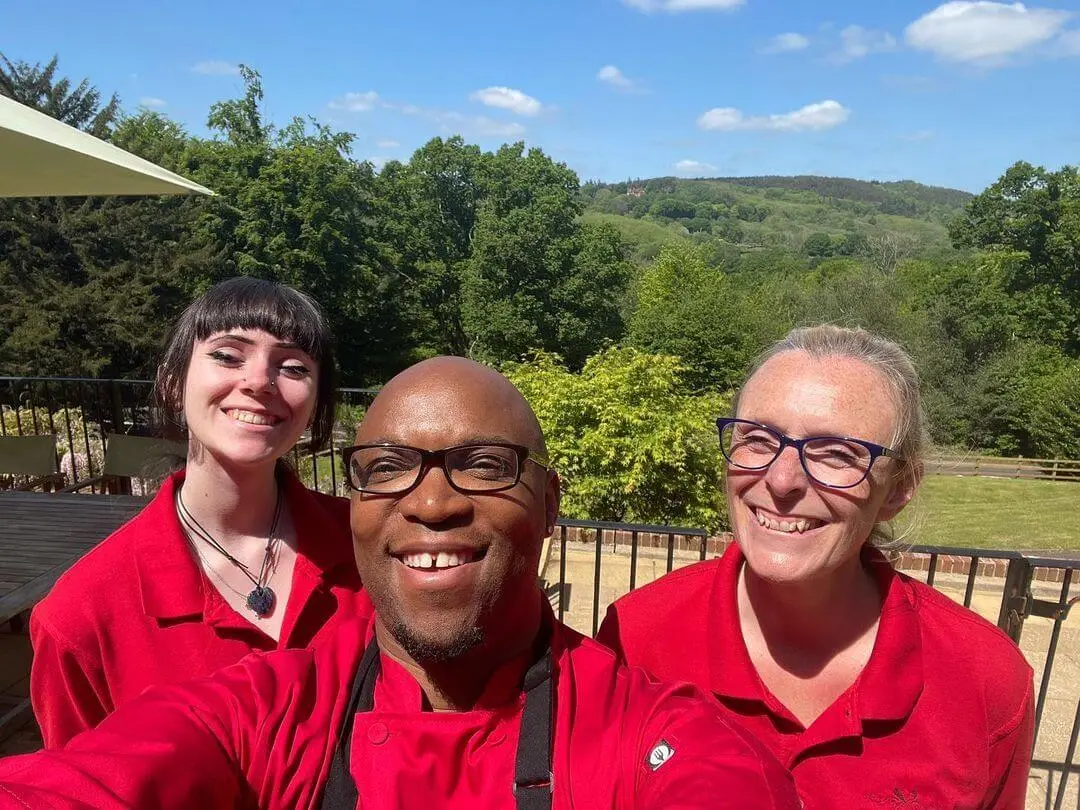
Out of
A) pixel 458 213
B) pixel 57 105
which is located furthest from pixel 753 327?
pixel 57 105

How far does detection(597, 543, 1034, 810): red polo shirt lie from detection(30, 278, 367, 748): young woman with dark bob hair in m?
0.86

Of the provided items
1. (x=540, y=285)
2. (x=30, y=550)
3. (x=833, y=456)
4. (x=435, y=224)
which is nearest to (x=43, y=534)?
(x=30, y=550)

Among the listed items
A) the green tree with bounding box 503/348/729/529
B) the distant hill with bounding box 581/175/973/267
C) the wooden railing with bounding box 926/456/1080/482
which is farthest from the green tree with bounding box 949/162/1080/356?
the distant hill with bounding box 581/175/973/267

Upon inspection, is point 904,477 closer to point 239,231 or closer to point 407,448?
point 407,448

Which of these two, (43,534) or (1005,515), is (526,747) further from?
(1005,515)

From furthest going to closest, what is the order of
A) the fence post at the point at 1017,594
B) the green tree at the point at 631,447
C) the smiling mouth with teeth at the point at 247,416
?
the green tree at the point at 631,447, the fence post at the point at 1017,594, the smiling mouth with teeth at the point at 247,416

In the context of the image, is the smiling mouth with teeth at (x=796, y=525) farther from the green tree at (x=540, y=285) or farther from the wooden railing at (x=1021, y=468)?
the green tree at (x=540, y=285)

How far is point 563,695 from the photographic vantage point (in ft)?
3.96

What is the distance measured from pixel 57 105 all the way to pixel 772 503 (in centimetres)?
2819

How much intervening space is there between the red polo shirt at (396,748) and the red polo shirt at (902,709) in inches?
15.2

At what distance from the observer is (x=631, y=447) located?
384 inches

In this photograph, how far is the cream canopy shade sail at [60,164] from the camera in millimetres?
3855

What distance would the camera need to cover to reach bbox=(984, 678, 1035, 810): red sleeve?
5.03ft

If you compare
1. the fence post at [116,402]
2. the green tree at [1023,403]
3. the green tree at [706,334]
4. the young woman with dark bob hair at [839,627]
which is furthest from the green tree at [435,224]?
the young woman with dark bob hair at [839,627]
